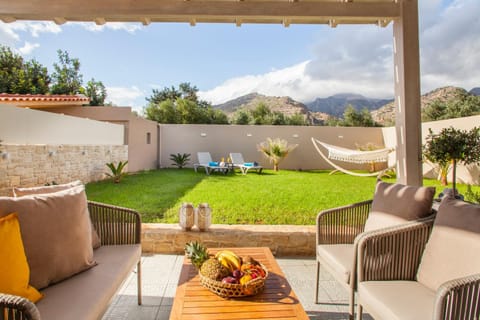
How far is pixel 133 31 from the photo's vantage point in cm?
1784

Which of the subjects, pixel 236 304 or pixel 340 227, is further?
pixel 340 227

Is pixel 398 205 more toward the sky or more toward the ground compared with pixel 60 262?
more toward the sky

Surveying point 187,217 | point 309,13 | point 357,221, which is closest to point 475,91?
point 309,13

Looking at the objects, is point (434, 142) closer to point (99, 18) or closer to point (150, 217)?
point (99, 18)

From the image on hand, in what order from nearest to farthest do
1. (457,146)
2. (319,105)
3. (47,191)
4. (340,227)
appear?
(47,191) → (340,227) → (457,146) → (319,105)

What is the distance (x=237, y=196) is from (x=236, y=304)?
176 inches

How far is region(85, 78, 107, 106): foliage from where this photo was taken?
1959 centimetres

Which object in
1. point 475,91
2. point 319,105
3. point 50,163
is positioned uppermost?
point 319,105

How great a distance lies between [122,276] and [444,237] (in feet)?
5.56

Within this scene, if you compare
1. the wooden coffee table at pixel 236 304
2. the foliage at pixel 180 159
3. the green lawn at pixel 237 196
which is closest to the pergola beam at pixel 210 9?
the wooden coffee table at pixel 236 304

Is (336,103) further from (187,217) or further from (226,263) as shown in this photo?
(226,263)

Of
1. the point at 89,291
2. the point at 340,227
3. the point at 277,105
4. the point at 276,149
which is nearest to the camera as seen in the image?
the point at 89,291

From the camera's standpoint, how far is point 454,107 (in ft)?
55.5

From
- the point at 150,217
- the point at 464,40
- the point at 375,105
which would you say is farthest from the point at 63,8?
the point at 375,105
